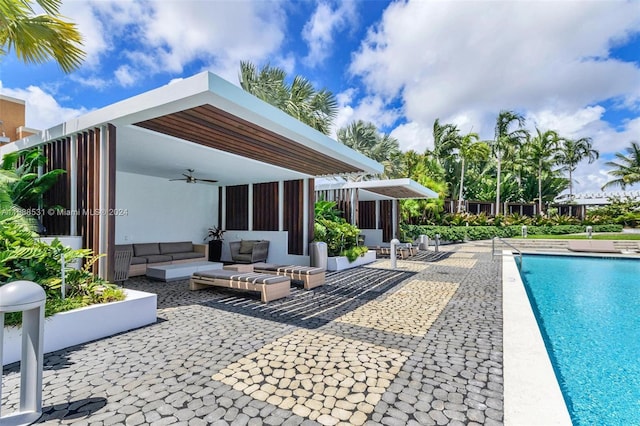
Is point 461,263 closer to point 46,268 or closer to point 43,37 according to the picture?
point 46,268

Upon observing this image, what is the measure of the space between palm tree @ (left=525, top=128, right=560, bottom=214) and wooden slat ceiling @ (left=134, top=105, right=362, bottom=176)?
29467 millimetres

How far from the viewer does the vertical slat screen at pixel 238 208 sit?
1209 cm

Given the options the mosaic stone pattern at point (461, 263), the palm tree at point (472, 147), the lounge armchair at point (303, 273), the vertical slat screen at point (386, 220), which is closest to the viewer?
the lounge armchair at point (303, 273)

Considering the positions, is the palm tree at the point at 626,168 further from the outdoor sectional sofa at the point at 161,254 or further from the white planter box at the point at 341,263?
the outdoor sectional sofa at the point at 161,254

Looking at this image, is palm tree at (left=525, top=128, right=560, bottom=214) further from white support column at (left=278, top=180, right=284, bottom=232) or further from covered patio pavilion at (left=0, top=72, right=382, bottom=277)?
white support column at (left=278, top=180, right=284, bottom=232)

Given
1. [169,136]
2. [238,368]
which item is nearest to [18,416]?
[238,368]

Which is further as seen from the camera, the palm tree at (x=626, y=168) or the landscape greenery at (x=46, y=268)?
the palm tree at (x=626, y=168)

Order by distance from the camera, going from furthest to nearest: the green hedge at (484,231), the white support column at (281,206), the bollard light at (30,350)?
the green hedge at (484,231)
the white support column at (281,206)
the bollard light at (30,350)

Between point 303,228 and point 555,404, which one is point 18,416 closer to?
point 555,404

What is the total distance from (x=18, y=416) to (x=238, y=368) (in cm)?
170

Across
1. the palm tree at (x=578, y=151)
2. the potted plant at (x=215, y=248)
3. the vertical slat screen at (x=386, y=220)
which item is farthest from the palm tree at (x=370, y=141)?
the palm tree at (x=578, y=151)

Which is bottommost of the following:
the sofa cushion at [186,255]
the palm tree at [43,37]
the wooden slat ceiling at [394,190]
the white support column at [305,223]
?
the sofa cushion at [186,255]

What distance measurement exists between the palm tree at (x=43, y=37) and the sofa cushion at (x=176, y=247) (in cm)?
578

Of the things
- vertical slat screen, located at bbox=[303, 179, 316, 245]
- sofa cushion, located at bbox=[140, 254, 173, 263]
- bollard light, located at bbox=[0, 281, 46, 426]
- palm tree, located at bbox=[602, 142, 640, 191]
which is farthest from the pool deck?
palm tree, located at bbox=[602, 142, 640, 191]
